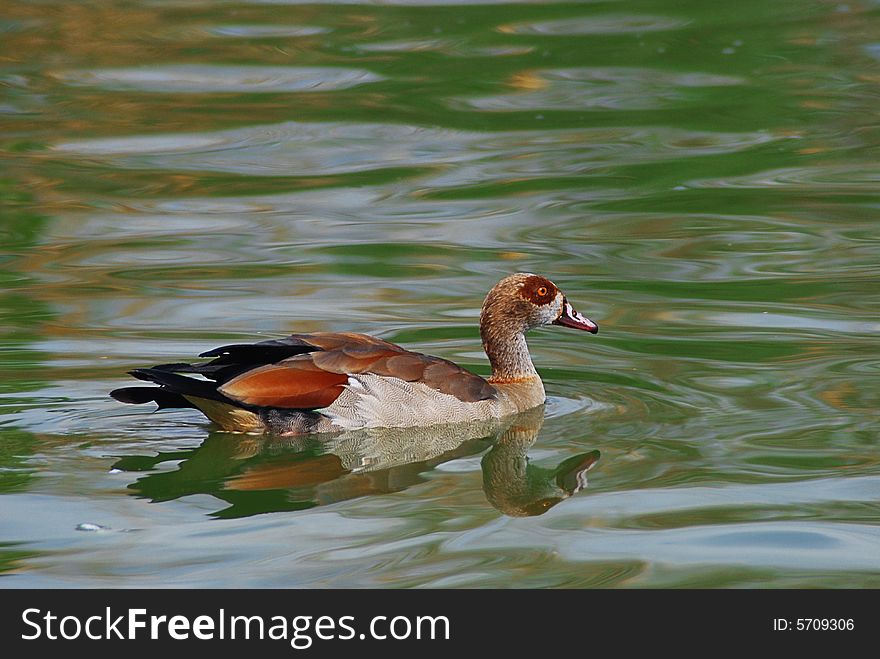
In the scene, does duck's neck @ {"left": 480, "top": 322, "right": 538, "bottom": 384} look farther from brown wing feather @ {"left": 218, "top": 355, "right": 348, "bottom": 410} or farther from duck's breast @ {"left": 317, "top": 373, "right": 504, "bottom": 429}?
brown wing feather @ {"left": 218, "top": 355, "right": 348, "bottom": 410}

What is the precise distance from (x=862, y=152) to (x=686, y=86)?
8.11 ft

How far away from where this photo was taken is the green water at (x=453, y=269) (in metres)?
6.83

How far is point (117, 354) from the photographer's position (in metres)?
9.83

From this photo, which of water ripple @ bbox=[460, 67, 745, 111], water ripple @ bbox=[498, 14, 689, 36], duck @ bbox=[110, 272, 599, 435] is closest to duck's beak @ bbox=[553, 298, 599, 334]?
duck @ bbox=[110, 272, 599, 435]

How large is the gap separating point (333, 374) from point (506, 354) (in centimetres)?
132

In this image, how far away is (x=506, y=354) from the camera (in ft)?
30.9

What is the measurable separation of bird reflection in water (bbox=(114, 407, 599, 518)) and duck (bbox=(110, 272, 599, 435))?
81 millimetres

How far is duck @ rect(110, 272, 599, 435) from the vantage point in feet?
27.0

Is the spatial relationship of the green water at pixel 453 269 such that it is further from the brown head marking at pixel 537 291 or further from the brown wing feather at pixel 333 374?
the brown head marking at pixel 537 291

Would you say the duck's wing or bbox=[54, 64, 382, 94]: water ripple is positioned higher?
bbox=[54, 64, 382, 94]: water ripple

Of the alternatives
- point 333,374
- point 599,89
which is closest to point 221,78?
point 599,89

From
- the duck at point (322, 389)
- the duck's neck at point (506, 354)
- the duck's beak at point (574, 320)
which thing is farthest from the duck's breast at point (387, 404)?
the duck's beak at point (574, 320)

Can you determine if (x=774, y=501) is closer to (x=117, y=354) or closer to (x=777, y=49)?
(x=117, y=354)

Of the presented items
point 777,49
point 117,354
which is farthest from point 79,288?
point 777,49
